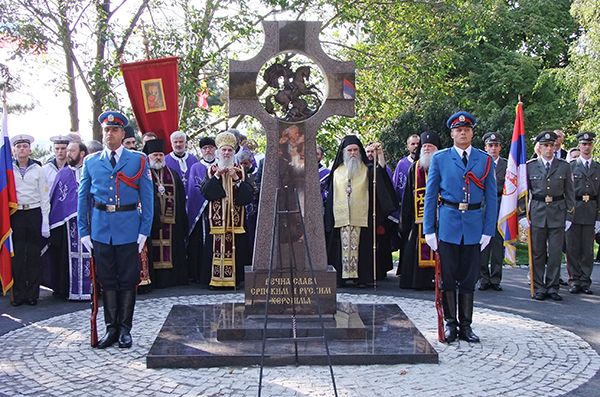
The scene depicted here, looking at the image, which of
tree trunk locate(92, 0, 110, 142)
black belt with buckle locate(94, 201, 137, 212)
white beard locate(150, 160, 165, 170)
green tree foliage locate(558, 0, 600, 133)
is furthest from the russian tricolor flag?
green tree foliage locate(558, 0, 600, 133)

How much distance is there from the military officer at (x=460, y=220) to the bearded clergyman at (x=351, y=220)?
273cm

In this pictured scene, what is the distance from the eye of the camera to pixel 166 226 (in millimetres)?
8664

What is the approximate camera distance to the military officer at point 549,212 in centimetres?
776

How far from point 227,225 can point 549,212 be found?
13.9ft

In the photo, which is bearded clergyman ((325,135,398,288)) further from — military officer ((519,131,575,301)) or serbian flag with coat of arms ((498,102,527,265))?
military officer ((519,131,575,301))

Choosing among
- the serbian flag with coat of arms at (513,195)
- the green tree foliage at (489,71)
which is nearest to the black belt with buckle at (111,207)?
the serbian flag with coat of arms at (513,195)

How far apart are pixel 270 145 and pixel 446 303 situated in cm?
226

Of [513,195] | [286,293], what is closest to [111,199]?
[286,293]

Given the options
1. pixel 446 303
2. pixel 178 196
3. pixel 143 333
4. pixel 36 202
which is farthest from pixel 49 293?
pixel 446 303

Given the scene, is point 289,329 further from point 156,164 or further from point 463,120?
point 156,164

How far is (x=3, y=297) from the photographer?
8.09 metres

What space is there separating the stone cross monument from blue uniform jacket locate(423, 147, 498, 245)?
104 centimetres

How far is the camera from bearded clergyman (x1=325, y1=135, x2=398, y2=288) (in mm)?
8539

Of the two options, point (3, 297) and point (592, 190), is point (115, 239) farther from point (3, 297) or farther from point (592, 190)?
point (592, 190)
